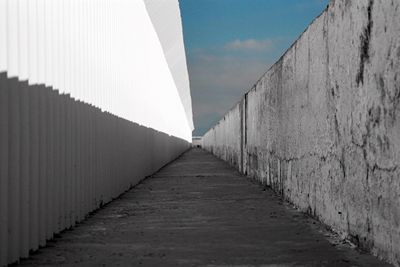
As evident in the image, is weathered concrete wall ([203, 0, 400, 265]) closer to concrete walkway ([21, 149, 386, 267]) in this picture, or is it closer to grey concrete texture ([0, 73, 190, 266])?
concrete walkway ([21, 149, 386, 267])

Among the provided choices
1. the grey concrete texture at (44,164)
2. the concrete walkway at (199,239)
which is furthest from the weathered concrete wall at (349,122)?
the grey concrete texture at (44,164)

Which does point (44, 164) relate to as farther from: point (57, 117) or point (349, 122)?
point (349, 122)

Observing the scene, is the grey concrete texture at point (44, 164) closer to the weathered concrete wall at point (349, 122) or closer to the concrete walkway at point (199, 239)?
the concrete walkway at point (199, 239)

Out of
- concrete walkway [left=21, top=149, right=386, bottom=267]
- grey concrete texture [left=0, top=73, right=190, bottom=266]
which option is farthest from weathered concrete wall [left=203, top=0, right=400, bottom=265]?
grey concrete texture [left=0, top=73, right=190, bottom=266]

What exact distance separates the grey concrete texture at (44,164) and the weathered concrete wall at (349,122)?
95.9 inches

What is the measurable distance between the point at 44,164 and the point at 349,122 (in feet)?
8.10

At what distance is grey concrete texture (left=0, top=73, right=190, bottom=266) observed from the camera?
3.49 metres

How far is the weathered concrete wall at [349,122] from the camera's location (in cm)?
Result: 335

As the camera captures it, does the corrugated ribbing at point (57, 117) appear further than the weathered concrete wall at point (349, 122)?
Yes

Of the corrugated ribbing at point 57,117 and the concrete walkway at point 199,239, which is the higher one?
the corrugated ribbing at point 57,117

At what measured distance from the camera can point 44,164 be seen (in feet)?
13.9

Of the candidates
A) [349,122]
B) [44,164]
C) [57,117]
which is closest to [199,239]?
[44,164]

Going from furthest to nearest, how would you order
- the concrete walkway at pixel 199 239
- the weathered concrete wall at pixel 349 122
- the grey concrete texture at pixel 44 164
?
the concrete walkway at pixel 199 239, the grey concrete texture at pixel 44 164, the weathered concrete wall at pixel 349 122

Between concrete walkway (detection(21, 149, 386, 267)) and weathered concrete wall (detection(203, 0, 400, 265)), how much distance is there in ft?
0.90
